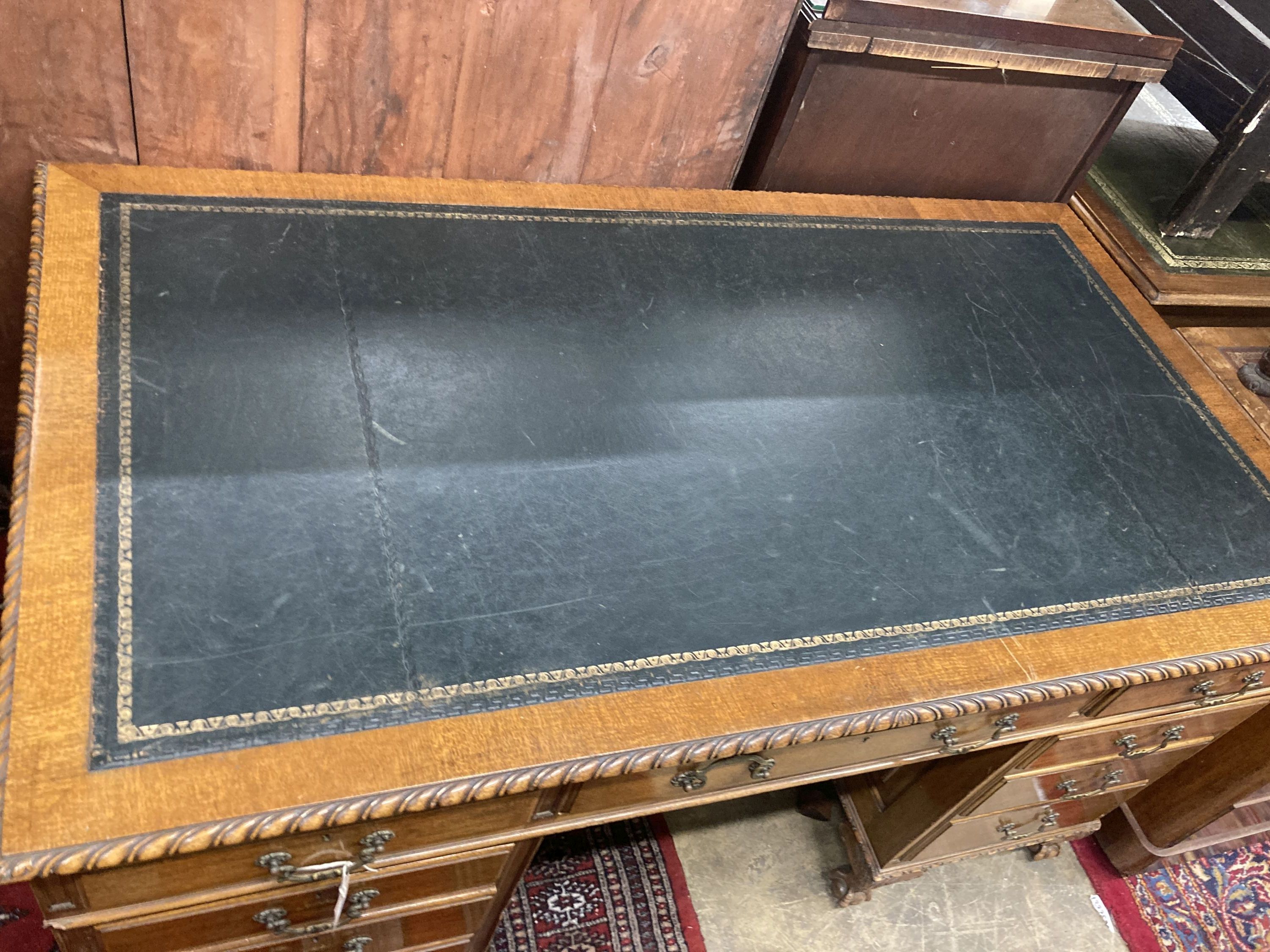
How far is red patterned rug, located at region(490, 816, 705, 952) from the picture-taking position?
1.79m

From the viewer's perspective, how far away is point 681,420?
1.31 meters

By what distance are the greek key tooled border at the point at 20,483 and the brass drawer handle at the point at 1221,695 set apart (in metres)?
1.54

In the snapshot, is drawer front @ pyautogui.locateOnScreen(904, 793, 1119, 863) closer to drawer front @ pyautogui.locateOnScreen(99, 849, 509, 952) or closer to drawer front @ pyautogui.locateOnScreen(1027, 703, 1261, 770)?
drawer front @ pyautogui.locateOnScreen(1027, 703, 1261, 770)

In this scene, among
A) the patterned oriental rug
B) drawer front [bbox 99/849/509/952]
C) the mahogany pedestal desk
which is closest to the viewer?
the mahogany pedestal desk

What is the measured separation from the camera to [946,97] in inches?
64.6

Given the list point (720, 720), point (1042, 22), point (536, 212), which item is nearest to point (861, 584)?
point (720, 720)

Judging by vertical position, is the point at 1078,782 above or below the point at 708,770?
below

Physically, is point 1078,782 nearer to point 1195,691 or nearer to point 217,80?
point 1195,691

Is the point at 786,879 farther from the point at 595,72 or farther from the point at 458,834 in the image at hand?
the point at 595,72

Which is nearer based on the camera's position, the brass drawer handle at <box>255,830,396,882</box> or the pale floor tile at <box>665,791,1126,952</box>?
the brass drawer handle at <box>255,830,396,882</box>

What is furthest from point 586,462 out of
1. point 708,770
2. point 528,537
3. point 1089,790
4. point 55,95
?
point 1089,790

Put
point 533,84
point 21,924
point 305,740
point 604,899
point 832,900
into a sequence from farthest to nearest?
point 832,900 → point 604,899 → point 21,924 → point 533,84 → point 305,740

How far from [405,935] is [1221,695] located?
1.27 metres

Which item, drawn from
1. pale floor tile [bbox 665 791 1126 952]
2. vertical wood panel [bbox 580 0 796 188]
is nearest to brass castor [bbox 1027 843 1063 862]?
pale floor tile [bbox 665 791 1126 952]
